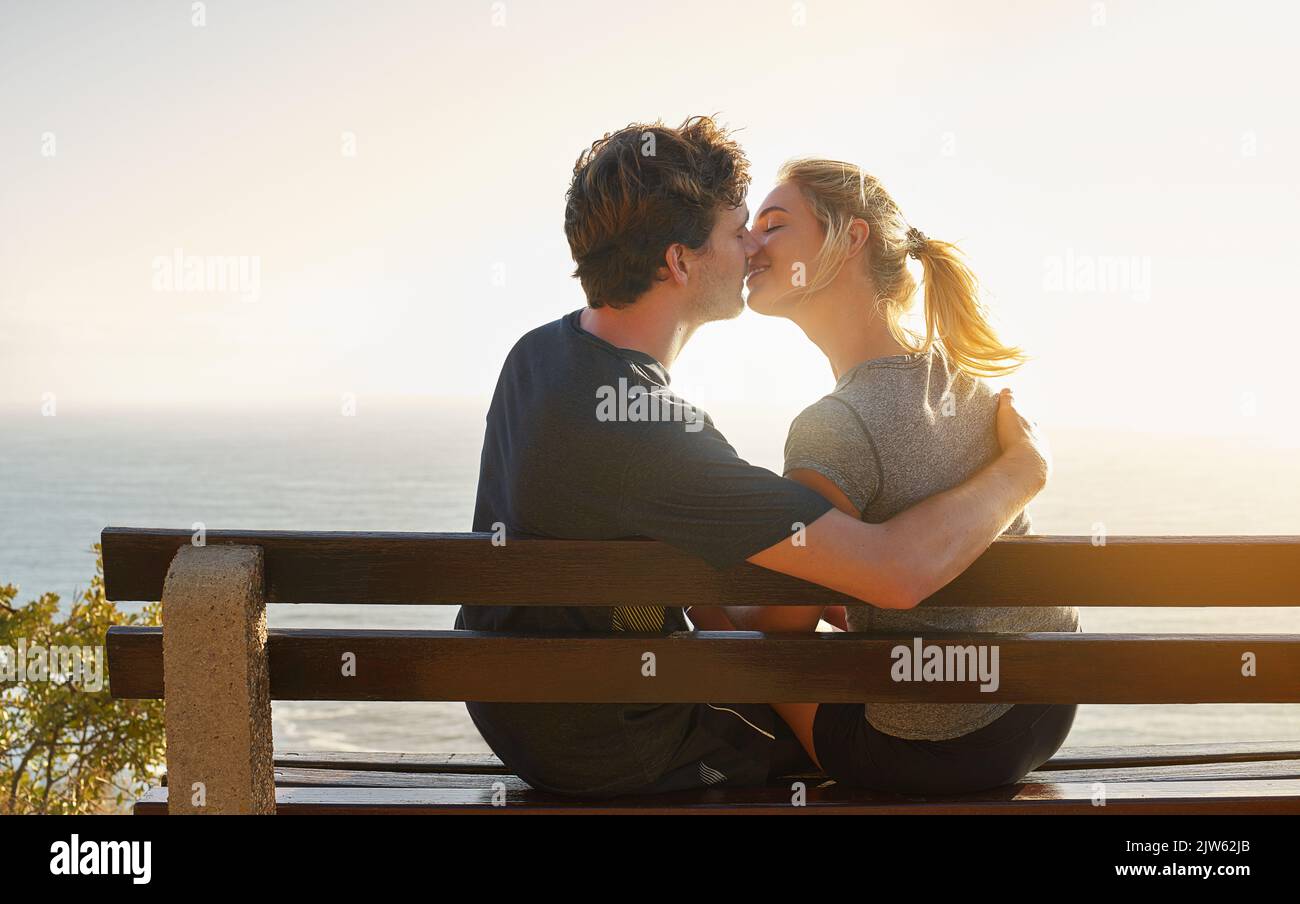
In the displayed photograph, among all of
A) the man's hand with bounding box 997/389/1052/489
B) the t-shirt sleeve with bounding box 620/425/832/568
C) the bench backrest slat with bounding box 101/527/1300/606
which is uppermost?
the man's hand with bounding box 997/389/1052/489

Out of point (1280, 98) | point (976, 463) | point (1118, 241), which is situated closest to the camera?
point (976, 463)

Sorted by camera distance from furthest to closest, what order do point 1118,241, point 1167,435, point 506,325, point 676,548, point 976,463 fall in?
point 506,325
point 1167,435
point 1118,241
point 976,463
point 676,548

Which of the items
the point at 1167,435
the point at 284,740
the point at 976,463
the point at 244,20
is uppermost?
the point at 244,20

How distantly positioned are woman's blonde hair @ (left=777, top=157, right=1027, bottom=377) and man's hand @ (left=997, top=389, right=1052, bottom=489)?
153mm

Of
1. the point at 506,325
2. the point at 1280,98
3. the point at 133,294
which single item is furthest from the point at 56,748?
the point at 133,294

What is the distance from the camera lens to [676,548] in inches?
82.8

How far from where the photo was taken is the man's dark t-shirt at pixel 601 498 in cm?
207

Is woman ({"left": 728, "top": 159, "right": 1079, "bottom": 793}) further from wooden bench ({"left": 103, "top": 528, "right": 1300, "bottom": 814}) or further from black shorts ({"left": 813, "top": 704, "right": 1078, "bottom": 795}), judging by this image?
wooden bench ({"left": 103, "top": 528, "right": 1300, "bottom": 814})

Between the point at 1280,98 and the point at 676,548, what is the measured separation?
85996mm

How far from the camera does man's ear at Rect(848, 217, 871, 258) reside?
9.06 ft

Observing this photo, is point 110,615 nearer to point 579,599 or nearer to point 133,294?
point 579,599

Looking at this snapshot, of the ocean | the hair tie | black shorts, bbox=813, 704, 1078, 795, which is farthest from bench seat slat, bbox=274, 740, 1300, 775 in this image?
the ocean

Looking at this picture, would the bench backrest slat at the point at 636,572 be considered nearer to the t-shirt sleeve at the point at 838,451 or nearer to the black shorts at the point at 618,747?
the t-shirt sleeve at the point at 838,451

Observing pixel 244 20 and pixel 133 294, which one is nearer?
pixel 244 20
